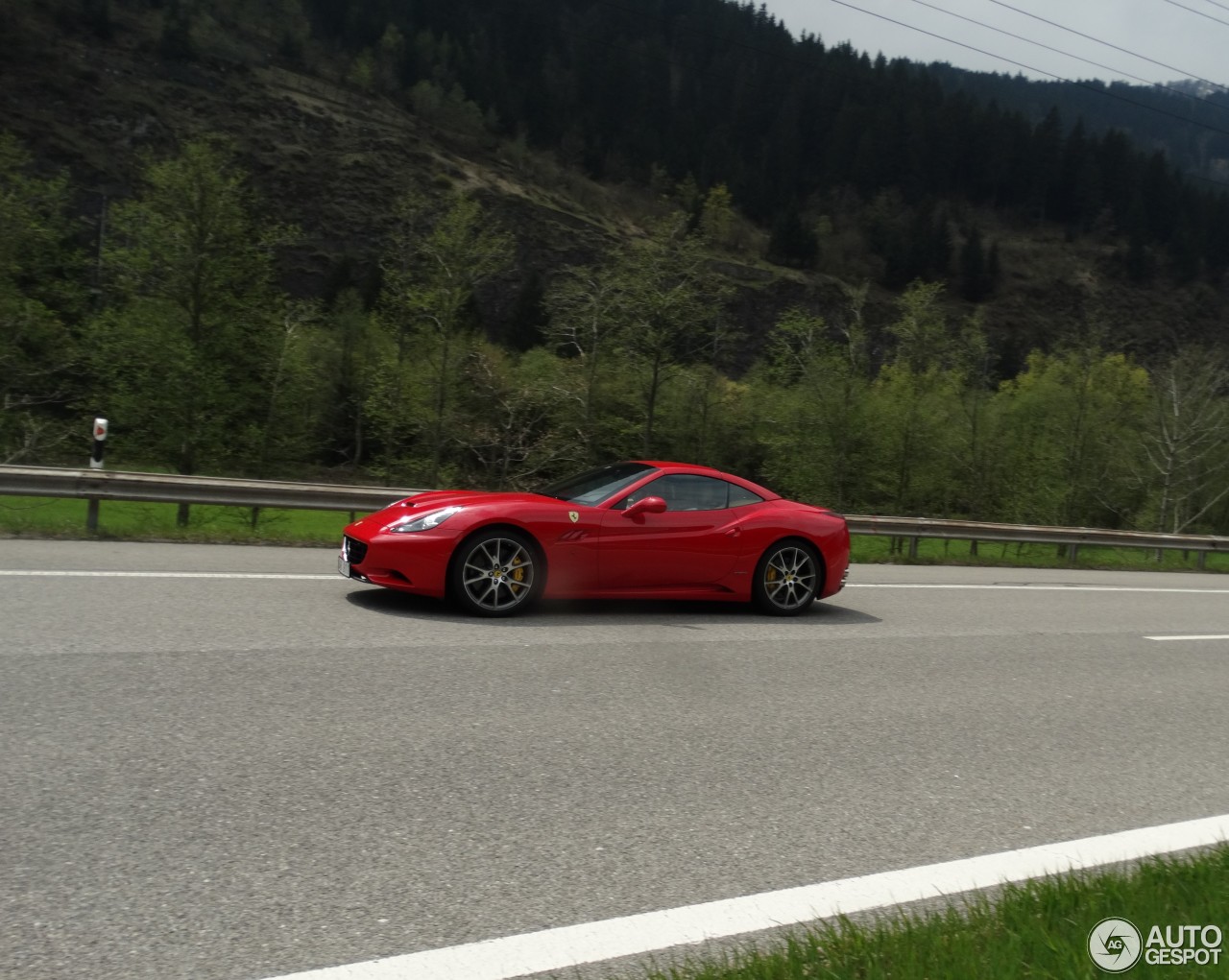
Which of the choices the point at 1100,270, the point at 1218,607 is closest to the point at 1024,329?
the point at 1100,270

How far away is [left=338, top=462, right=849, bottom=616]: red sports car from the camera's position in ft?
26.1

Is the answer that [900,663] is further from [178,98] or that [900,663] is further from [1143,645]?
[178,98]

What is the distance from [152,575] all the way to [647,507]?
159 inches

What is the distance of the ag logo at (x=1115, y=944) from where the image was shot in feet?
9.97

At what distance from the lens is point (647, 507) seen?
8.45m

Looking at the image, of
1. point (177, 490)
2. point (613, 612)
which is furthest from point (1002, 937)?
point (177, 490)

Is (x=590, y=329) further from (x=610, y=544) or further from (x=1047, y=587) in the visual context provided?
(x=610, y=544)

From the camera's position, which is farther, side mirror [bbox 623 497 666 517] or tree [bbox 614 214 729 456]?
tree [bbox 614 214 729 456]

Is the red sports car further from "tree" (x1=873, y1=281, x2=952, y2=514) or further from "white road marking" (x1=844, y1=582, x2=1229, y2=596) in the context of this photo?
"tree" (x1=873, y1=281, x2=952, y2=514)

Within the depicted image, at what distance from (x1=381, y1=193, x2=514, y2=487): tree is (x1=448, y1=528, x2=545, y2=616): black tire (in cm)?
2558

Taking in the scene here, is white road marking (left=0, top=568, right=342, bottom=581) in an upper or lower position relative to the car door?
lower

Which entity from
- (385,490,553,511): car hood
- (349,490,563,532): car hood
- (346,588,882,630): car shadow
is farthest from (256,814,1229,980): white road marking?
(385,490,553,511): car hood

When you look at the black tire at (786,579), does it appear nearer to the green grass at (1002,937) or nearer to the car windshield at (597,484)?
the car windshield at (597,484)

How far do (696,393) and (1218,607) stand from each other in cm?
2779
